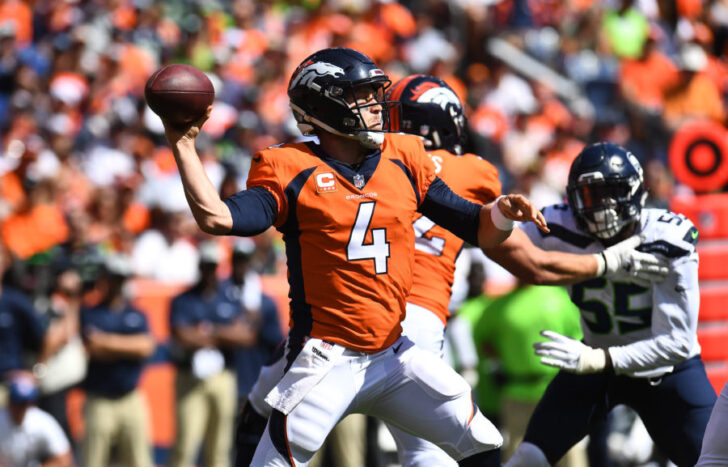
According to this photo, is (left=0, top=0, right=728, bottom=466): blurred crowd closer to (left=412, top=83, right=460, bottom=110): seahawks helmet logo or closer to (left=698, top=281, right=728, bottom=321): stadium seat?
(left=698, top=281, right=728, bottom=321): stadium seat

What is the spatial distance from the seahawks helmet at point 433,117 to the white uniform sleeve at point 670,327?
3.98 feet

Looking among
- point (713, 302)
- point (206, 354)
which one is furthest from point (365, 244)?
point (206, 354)

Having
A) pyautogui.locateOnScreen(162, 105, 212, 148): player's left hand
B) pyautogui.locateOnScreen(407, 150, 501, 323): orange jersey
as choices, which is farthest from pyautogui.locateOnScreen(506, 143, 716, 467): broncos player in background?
pyautogui.locateOnScreen(162, 105, 212, 148): player's left hand

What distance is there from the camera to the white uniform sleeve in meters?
5.07

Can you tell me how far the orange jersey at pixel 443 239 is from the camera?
201 inches

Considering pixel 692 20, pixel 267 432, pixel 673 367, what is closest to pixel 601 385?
pixel 673 367

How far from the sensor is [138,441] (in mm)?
7938

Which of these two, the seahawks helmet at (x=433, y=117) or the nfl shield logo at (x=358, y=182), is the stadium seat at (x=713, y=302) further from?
the nfl shield logo at (x=358, y=182)

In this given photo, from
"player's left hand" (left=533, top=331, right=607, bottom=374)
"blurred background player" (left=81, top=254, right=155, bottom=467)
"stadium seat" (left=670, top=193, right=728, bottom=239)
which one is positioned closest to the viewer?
"player's left hand" (left=533, top=331, right=607, bottom=374)

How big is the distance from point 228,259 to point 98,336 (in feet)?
6.01

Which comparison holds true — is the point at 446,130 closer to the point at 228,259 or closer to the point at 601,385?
the point at 601,385

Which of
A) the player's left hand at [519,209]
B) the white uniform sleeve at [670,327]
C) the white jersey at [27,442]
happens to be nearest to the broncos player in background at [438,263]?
the white uniform sleeve at [670,327]

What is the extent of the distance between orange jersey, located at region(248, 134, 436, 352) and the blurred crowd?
158 inches

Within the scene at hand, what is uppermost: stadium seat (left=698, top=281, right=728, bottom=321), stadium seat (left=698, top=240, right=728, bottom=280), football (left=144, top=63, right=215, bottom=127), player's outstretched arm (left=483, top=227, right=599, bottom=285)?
football (left=144, top=63, right=215, bottom=127)
